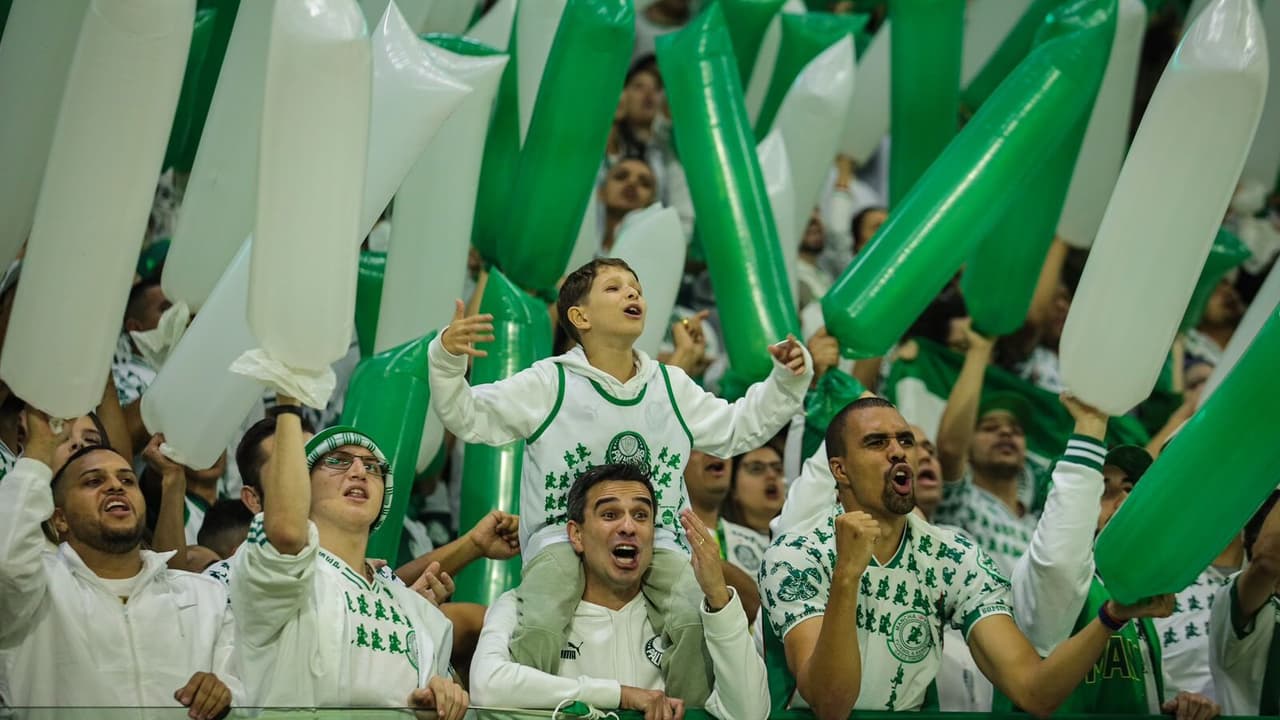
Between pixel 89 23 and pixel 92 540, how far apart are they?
111 centimetres

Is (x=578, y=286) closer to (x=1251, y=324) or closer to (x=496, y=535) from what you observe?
(x=496, y=535)

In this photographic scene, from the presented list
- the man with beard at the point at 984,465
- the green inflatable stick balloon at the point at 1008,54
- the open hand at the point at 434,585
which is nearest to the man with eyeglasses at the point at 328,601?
the open hand at the point at 434,585

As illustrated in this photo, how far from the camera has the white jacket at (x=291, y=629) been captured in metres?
3.20

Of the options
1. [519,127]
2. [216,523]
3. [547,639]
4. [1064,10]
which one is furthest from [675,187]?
[547,639]

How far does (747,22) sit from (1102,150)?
1.43 metres

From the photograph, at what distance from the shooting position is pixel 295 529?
10.4 feet

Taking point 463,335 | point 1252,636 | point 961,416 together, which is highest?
point 463,335

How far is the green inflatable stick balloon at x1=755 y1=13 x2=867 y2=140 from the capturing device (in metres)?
6.44

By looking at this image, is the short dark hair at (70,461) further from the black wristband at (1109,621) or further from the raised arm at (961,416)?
the raised arm at (961,416)

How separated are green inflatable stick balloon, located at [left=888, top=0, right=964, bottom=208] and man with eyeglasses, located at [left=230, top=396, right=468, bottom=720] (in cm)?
255

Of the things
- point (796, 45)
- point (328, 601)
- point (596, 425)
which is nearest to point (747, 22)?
point (796, 45)

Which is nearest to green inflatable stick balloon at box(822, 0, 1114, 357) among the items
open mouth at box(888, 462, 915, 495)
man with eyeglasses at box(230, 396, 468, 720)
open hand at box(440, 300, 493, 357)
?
open mouth at box(888, 462, 915, 495)

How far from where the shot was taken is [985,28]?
6.98m

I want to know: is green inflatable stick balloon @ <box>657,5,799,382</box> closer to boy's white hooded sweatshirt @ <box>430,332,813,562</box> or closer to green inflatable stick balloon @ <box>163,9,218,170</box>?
boy's white hooded sweatshirt @ <box>430,332,813,562</box>
